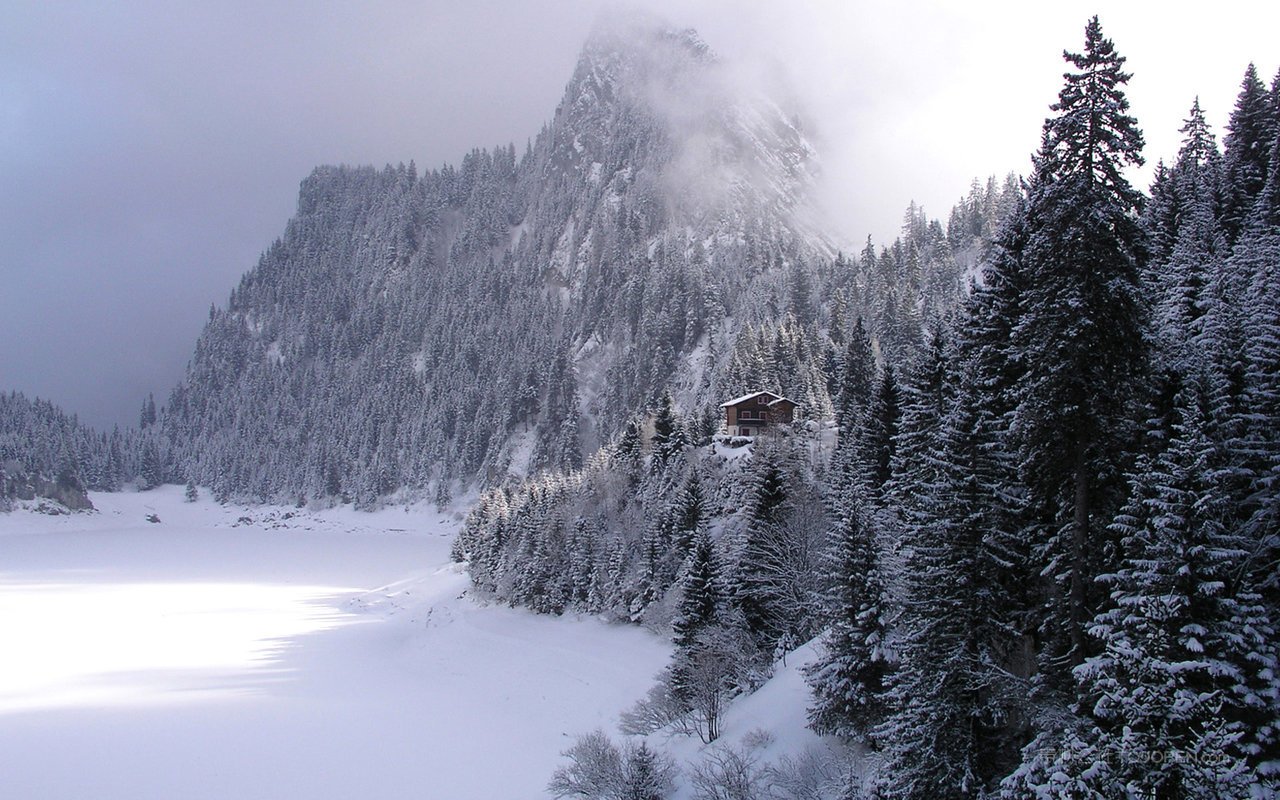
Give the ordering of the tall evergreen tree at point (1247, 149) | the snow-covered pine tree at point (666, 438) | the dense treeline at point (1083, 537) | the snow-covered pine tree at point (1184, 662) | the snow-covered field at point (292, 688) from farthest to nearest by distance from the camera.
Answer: the snow-covered pine tree at point (666, 438) → the tall evergreen tree at point (1247, 149) → the snow-covered field at point (292, 688) → the dense treeline at point (1083, 537) → the snow-covered pine tree at point (1184, 662)

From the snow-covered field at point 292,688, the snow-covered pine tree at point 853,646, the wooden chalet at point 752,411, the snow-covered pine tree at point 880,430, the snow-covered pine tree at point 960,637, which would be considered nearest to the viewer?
the snow-covered pine tree at point 960,637

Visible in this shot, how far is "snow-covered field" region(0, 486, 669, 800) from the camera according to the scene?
34688mm

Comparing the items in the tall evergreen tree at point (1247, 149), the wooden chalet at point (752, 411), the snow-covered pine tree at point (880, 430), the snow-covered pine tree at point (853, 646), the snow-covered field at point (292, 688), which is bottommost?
the snow-covered field at point (292, 688)

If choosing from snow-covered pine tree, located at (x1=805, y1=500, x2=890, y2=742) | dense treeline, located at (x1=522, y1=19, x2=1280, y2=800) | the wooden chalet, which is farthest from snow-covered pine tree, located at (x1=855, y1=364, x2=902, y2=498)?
the wooden chalet

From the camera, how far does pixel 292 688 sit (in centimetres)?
4847

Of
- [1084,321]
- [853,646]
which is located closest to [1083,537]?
[1084,321]

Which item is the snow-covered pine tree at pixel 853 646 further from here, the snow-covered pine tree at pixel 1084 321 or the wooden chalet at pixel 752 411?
the wooden chalet at pixel 752 411

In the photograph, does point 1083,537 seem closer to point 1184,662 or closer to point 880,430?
point 1184,662

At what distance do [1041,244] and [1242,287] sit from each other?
13.4 meters

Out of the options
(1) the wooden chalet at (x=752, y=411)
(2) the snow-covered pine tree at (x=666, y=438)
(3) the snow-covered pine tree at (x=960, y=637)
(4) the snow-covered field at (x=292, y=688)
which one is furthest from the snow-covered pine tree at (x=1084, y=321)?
(1) the wooden chalet at (x=752, y=411)

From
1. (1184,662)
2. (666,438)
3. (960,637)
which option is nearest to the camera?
(1184,662)

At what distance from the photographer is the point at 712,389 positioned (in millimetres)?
123625

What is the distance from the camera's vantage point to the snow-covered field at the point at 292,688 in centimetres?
3469

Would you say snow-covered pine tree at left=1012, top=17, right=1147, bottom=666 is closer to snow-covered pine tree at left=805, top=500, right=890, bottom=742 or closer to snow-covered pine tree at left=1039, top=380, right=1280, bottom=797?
snow-covered pine tree at left=1039, top=380, right=1280, bottom=797
